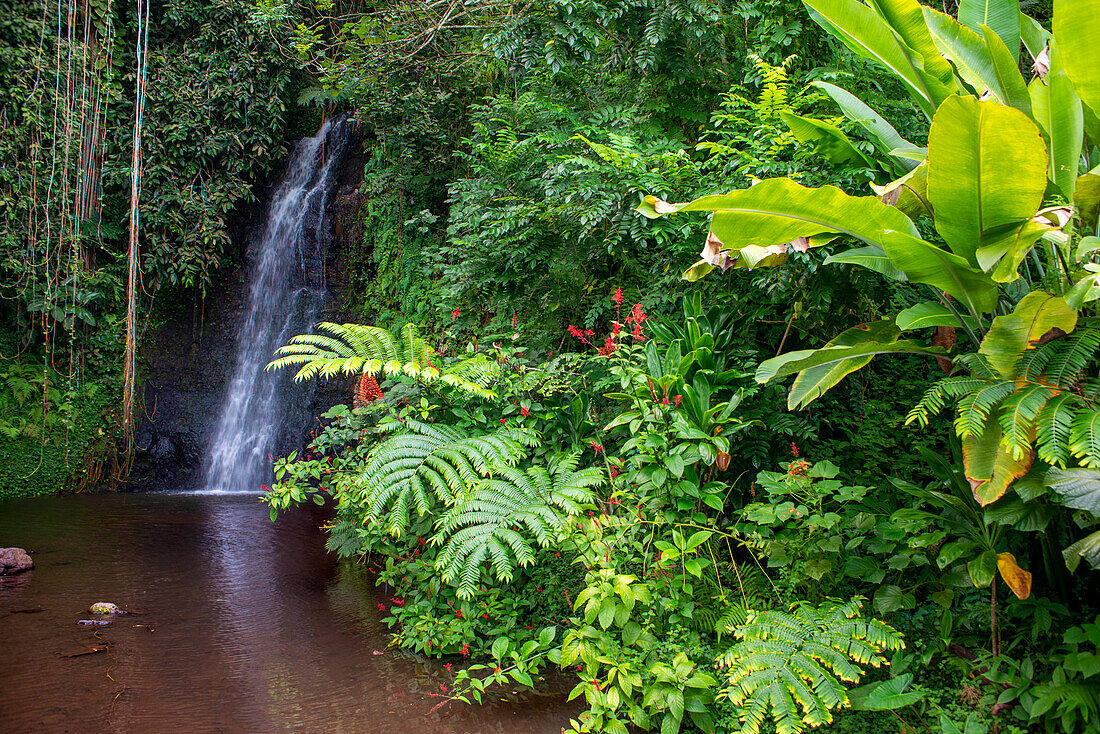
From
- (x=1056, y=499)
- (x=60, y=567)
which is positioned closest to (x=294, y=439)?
(x=60, y=567)

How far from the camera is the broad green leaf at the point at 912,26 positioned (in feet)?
9.05

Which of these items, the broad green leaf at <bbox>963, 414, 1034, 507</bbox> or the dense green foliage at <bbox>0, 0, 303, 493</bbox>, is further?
the dense green foliage at <bbox>0, 0, 303, 493</bbox>

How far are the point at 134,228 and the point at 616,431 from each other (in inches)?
283

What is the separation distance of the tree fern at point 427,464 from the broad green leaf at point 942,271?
1.93 meters

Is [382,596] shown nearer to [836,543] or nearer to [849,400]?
[836,543]

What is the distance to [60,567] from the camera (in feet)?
14.2

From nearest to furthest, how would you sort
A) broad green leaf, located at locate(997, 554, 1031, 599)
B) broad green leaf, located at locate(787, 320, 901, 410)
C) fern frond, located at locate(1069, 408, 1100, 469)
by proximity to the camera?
fern frond, located at locate(1069, 408, 1100, 469), broad green leaf, located at locate(997, 554, 1031, 599), broad green leaf, located at locate(787, 320, 901, 410)

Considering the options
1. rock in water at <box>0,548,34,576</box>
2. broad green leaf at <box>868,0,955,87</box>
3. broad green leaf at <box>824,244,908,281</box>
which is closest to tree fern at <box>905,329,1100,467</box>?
broad green leaf at <box>824,244,908,281</box>

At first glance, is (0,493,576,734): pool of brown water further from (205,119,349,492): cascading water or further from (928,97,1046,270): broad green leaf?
(205,119,349,492): cascading water

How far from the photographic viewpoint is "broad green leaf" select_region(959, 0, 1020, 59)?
109 inches

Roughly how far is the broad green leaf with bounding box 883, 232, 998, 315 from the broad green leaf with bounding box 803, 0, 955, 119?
3.28 feet

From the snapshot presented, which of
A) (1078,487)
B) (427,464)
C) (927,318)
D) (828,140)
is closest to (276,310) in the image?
(427,464)

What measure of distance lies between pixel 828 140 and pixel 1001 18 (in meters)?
0.91

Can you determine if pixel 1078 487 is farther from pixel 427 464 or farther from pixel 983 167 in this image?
pixel 427 464
